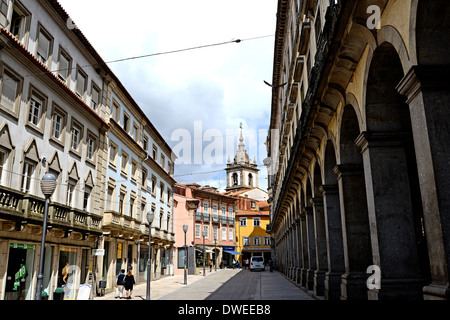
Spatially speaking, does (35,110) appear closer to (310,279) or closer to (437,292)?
(310,279)

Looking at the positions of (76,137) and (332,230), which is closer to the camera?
(332,230)

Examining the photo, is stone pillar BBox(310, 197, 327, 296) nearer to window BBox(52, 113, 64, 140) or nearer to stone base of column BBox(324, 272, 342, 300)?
stone base of column BBox(324, 272, 342, 300)

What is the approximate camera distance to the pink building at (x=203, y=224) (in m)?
52.1

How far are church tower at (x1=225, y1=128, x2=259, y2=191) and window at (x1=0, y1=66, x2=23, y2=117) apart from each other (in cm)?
8497

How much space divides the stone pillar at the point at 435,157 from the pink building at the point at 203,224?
40976mm

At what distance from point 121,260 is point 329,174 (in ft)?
55.2

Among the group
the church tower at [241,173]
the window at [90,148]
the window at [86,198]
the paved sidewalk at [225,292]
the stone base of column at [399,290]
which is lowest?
the paved sidewalk at [225,292]

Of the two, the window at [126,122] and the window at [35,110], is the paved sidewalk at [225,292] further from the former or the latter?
the window at [126,122]

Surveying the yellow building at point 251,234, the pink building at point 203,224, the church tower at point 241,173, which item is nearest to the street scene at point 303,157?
the pink building at point 203,224

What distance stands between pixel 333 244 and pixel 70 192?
40.5 feet

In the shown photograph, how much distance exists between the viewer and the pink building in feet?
171

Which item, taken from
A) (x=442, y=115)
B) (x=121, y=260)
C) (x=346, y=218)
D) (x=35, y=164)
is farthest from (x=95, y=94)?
(x=442, y=115)

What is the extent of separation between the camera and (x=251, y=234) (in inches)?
2827

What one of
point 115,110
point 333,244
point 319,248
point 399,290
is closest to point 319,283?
point 319,248
